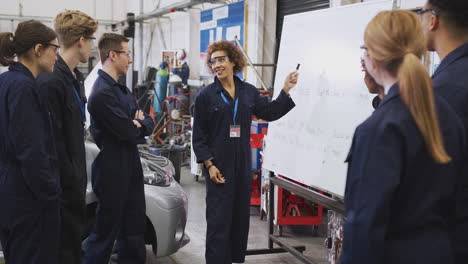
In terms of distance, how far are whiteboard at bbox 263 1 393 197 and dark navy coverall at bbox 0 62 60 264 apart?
1596mm

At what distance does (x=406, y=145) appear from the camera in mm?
1205

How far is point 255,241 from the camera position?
427 cm

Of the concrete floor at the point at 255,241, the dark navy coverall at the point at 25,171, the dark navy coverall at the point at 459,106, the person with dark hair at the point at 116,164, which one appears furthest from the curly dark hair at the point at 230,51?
the dark navy coverall at the point at 459,106

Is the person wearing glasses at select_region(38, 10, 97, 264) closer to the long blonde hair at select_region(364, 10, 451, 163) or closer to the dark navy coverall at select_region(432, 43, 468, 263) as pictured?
the long blonde hair at select_region(364, 10, 451, 163)

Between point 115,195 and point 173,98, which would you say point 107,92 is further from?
point 173,98

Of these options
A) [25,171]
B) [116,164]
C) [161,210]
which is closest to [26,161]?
[25,171]

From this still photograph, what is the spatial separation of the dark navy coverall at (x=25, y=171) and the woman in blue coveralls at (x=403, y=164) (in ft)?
4.72

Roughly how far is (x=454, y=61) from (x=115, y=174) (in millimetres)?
2041

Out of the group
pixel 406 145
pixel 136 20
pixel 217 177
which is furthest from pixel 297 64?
pixel 136 20

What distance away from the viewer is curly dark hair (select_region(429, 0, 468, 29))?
1.47 metres

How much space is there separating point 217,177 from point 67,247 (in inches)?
40.0

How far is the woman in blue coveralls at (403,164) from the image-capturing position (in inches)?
47.3

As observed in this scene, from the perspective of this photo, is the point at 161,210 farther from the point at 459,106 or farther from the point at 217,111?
the point at 459,106

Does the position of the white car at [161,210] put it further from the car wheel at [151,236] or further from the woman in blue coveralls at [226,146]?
the woman in blue coveralls at [226,146]
